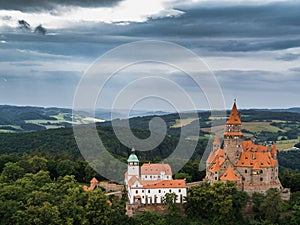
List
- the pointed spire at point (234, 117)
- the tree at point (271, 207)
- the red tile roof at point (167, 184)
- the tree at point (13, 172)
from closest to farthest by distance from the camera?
the tree at point (271, 207)
the red tile roof at point (167, 184)
the pointed spire at point (234, 117)
the tree at point (13, 172)

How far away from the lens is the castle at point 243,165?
75750mm

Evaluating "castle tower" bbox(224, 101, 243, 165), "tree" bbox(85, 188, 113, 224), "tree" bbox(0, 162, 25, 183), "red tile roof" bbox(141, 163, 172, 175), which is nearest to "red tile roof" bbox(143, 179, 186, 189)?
"red tile roof" bbox(141, 163, 172, 175)

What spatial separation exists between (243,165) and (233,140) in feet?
15.1

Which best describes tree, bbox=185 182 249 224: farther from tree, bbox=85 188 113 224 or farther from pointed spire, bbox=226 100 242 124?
tree, bbox=85 188 113 224

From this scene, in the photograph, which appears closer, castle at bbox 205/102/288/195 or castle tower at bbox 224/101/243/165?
castle at bbox 205/102/288/195

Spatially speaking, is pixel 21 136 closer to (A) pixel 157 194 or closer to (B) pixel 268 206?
(A) pixel 157 194

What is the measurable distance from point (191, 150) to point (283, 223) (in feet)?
187

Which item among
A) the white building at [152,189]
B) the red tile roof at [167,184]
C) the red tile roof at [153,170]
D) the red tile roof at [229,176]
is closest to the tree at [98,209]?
the white building at [152,189]

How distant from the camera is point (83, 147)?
12569cm

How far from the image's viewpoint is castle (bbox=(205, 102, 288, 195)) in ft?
249

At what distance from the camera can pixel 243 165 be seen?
250 feet

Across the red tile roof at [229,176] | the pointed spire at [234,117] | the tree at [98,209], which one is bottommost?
the tree at [98,209]

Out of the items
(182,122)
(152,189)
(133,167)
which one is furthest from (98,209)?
(182,122)

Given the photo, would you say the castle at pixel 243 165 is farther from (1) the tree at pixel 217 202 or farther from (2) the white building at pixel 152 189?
(2) the white building at pixel 152 189
